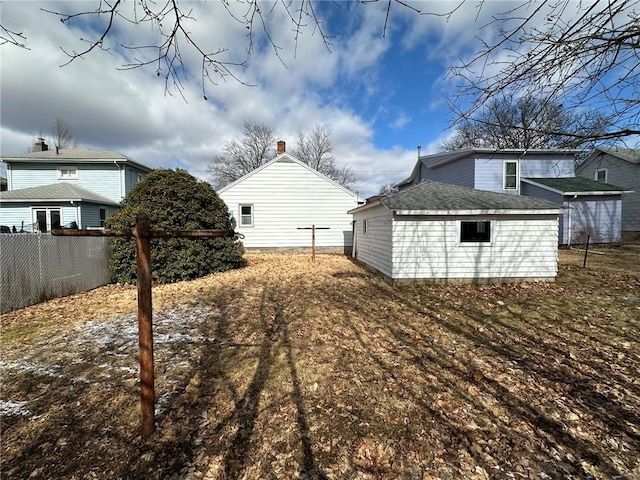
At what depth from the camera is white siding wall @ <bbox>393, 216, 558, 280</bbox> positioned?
9055 mm

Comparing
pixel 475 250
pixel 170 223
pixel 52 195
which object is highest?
pixel 52 195

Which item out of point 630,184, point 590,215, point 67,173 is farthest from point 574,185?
point 67,173

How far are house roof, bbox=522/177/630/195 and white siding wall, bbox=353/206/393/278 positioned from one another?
1081cm

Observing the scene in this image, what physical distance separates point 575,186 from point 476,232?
12398 millimetres

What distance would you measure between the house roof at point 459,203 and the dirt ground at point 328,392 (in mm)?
3033

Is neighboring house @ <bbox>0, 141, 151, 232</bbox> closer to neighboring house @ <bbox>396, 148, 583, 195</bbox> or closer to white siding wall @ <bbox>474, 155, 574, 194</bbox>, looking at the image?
neighboring house @ <bbox>396, 148, 583, 195</bbox>

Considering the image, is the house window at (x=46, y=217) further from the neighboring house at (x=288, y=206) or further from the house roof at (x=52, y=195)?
the neighboring house at (x=288, y=206)

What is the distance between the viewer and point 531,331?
5.32m

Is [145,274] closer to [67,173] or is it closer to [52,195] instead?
[52,195]

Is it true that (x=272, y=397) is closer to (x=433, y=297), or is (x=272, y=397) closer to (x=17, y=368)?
(x=17, y=368)

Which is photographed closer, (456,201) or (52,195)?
(456,201)

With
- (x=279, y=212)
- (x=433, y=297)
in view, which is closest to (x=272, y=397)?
(x=433, y=297)

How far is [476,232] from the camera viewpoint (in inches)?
362

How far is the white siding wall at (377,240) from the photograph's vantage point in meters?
9.48
